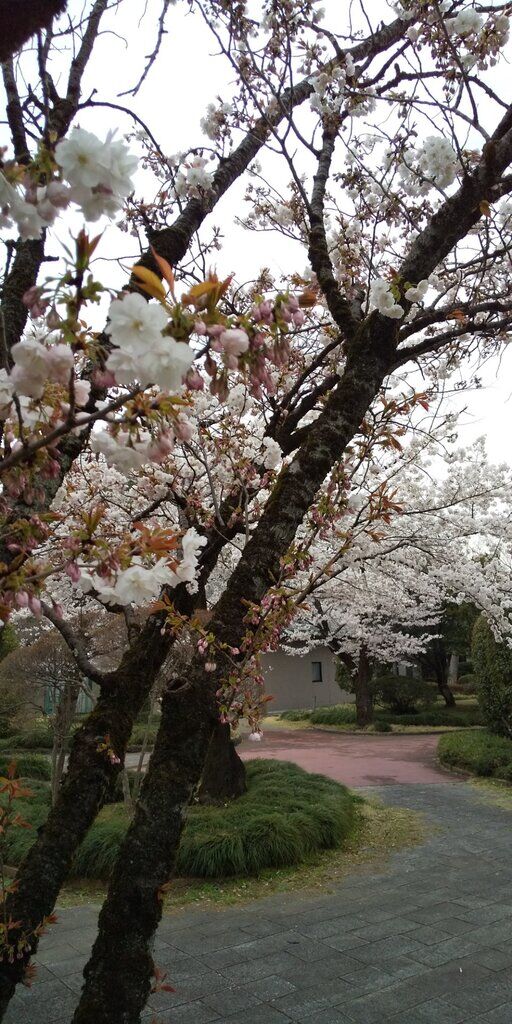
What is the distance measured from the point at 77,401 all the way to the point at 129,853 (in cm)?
123

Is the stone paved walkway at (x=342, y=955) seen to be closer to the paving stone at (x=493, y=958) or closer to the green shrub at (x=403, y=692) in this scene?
the paving stone at (x=493, y=958)

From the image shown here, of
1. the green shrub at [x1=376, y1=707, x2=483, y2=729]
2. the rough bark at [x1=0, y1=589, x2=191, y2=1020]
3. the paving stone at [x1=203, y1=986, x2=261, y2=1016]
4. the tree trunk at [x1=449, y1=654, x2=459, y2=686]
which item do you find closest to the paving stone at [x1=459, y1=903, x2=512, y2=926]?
the paving stone at [x1=203, y1=986, x2=261, y2=1016]

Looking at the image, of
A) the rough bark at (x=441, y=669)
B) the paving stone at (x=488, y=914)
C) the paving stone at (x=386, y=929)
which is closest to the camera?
the paving stone at (x=386, y=929)

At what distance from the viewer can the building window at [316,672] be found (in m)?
24.5

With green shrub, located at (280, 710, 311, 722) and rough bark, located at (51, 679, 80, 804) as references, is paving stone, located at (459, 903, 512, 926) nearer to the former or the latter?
rough bark, located at (51, 679, 80, 804)

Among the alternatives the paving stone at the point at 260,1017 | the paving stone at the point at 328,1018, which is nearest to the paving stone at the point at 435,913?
the paving stone at the point at 328,1018

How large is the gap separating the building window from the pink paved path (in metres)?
7.43

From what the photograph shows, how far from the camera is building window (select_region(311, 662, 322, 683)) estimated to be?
2453 cm

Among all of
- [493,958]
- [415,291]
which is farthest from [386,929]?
[415,291]

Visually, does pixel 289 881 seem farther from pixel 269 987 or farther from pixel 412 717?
pixel 412 717

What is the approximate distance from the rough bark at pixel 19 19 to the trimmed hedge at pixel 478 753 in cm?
961

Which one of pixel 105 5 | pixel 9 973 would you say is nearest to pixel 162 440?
pixel 9 973

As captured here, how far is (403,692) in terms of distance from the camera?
18.1 metres

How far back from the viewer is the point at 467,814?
294 inches
